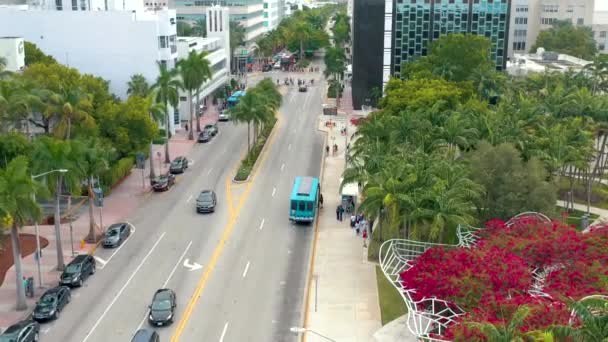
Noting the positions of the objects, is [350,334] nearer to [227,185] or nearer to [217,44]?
[227,185]

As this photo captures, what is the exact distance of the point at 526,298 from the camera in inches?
1272

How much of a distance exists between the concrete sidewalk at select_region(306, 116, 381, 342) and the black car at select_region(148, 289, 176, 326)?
7596mm

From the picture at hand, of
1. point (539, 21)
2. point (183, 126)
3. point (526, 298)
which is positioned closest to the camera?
point (526, 298)

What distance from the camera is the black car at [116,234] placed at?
50.9m

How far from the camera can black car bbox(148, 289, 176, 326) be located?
38.9 m

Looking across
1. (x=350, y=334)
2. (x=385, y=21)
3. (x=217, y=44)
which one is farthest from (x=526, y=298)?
(x=217, y=44)

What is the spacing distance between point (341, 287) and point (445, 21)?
6790 cm

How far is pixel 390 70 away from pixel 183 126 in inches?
1246

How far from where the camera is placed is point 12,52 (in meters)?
73.0

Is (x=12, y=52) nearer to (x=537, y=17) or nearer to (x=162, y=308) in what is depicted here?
(x=162, y=308)

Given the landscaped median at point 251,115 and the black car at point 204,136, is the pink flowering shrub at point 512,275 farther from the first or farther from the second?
the black car at point 204,136

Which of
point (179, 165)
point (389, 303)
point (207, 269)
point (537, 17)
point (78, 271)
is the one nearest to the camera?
point (389, 303)

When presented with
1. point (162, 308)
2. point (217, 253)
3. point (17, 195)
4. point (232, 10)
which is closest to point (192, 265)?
point (217, 253)

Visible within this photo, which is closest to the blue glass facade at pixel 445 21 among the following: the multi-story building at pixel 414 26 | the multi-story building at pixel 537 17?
the multi-story building at pixel 414 26
